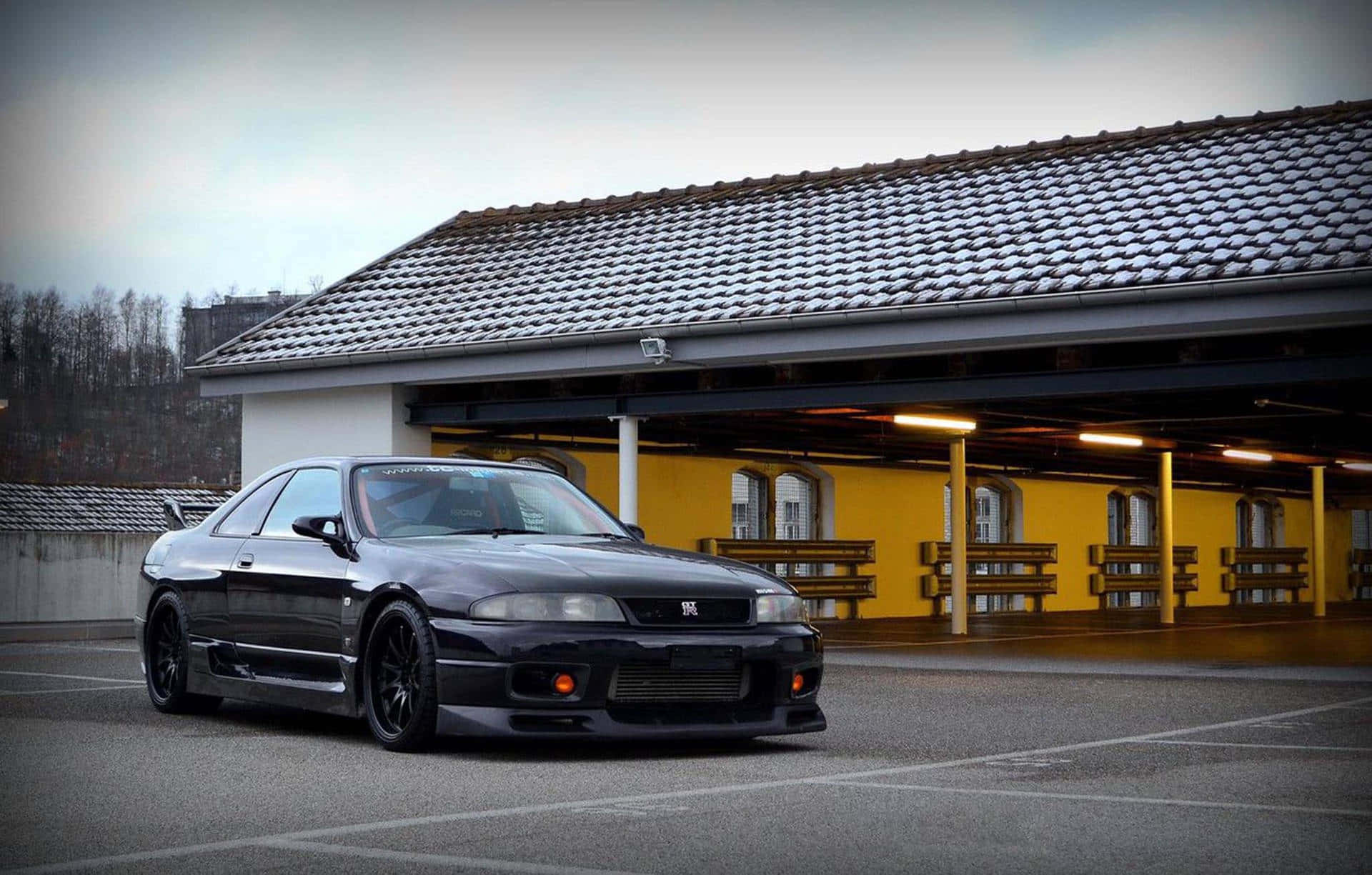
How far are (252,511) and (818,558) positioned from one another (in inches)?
673

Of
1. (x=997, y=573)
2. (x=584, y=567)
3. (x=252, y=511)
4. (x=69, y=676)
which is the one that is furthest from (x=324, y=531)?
(x=997, y=573)

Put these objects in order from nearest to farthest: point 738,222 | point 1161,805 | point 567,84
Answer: point 567,84 → point 1161,805 → point 738,222

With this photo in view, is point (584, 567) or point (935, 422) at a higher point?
point (935, 422)

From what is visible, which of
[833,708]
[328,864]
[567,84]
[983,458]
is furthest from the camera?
[983,458]

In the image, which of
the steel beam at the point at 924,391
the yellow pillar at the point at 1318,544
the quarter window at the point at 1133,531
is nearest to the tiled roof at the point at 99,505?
the steel beam at the point at 924,391

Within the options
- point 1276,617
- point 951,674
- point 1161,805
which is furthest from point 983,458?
point 1161,805

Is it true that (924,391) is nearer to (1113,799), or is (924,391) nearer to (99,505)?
(1113,799)

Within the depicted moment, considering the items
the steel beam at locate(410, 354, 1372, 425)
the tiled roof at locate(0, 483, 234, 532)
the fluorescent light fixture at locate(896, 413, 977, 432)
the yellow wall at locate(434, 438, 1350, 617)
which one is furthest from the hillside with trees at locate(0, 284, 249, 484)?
the fluorescent light fixture at locate(896, 413, 977, 432)

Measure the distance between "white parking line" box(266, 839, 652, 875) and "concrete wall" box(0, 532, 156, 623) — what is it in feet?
71.0

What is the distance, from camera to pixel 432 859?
5598 mm

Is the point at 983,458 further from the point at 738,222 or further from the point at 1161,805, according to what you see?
the point at 1161,805

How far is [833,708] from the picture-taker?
36.7 ft

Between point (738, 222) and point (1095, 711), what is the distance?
34.2 feet

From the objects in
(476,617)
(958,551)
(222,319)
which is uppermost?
(222,319)
